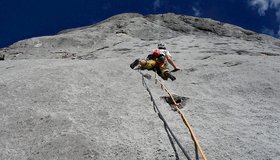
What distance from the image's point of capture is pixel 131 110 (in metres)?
6.62

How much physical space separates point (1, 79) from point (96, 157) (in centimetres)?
404

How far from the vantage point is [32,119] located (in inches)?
241

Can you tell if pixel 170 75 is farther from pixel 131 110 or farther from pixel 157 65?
pixel 131 110

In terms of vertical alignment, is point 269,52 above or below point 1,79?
below

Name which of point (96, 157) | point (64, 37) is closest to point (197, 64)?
point (96, 157)

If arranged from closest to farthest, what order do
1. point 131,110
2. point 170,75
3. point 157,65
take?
point 131,110, point 170,75, point 157,65

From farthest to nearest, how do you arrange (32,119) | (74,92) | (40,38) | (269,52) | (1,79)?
(40,38)
(269,52)
(1,79)
(74,92)
(32,119)

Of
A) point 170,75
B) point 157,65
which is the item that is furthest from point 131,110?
point 157,65

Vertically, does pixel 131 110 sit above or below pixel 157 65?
above

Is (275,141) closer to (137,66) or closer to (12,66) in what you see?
(137,66)

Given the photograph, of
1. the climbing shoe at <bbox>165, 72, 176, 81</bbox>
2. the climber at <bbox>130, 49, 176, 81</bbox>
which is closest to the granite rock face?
the climbing shoe at <bbox>165, 72, 176, 81</bbox>

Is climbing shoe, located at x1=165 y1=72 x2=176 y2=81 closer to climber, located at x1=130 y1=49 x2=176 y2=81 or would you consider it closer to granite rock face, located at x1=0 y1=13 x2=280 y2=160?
climber, located at x1=130 y1=49 x2=176 y2=81

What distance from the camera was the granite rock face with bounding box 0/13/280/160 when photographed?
17.4ft

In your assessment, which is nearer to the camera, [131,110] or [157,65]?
[131,110]
